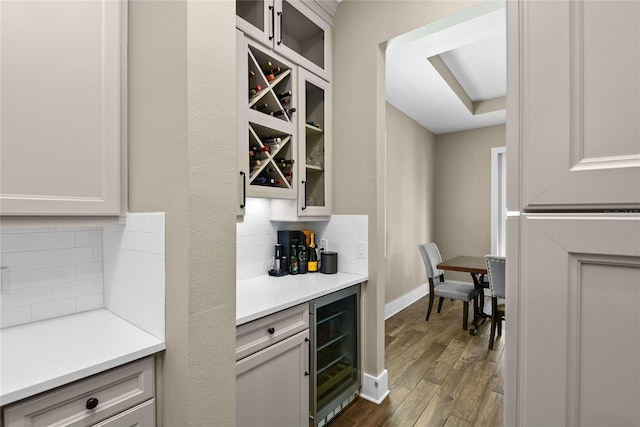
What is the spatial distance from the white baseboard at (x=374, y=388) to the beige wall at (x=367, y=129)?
0.04 meters

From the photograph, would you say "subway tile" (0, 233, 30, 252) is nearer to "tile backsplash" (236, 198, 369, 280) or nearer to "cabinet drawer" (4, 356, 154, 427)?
"cabinet drawer" (4, 356, 154, 427)

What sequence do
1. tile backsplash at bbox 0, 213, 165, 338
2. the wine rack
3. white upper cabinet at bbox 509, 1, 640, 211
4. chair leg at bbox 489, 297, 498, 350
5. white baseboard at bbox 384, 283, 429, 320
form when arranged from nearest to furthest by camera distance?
white upper cabinet at bbox 509, 1, 640, 211, tile backsplash at bbox 0, 213, 165, 338, the wine rack, chair leg at bbox 489, 297, 498, 350, white baseboard at bbox 384, 283, 429, 320

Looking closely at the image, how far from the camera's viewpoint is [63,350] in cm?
104

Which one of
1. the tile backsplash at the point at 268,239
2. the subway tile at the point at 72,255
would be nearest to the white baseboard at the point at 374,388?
the tile backsplash at the point at 268,239

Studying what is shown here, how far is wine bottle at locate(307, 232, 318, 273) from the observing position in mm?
2346

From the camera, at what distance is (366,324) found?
87.0 inches

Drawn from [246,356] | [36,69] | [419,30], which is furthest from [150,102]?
[419,30]

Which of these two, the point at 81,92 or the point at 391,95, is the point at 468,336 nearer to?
the point at 391,95

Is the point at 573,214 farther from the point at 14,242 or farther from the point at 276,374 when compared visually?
the point at 14,242

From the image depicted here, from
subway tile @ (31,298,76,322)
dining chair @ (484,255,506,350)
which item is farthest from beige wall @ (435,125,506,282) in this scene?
subway tile @ (31,298,76,322)

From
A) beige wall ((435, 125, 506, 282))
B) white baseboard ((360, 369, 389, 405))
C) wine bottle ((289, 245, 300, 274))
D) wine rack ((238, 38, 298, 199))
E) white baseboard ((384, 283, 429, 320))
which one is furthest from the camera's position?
beige wall ((435, 125, 506, 282))

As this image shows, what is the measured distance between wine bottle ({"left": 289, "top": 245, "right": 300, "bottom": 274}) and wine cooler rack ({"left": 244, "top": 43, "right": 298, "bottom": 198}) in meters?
0.49

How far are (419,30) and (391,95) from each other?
1.77m

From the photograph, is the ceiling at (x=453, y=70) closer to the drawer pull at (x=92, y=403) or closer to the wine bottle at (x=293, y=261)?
the wine bottle at (x=293, y=261)
